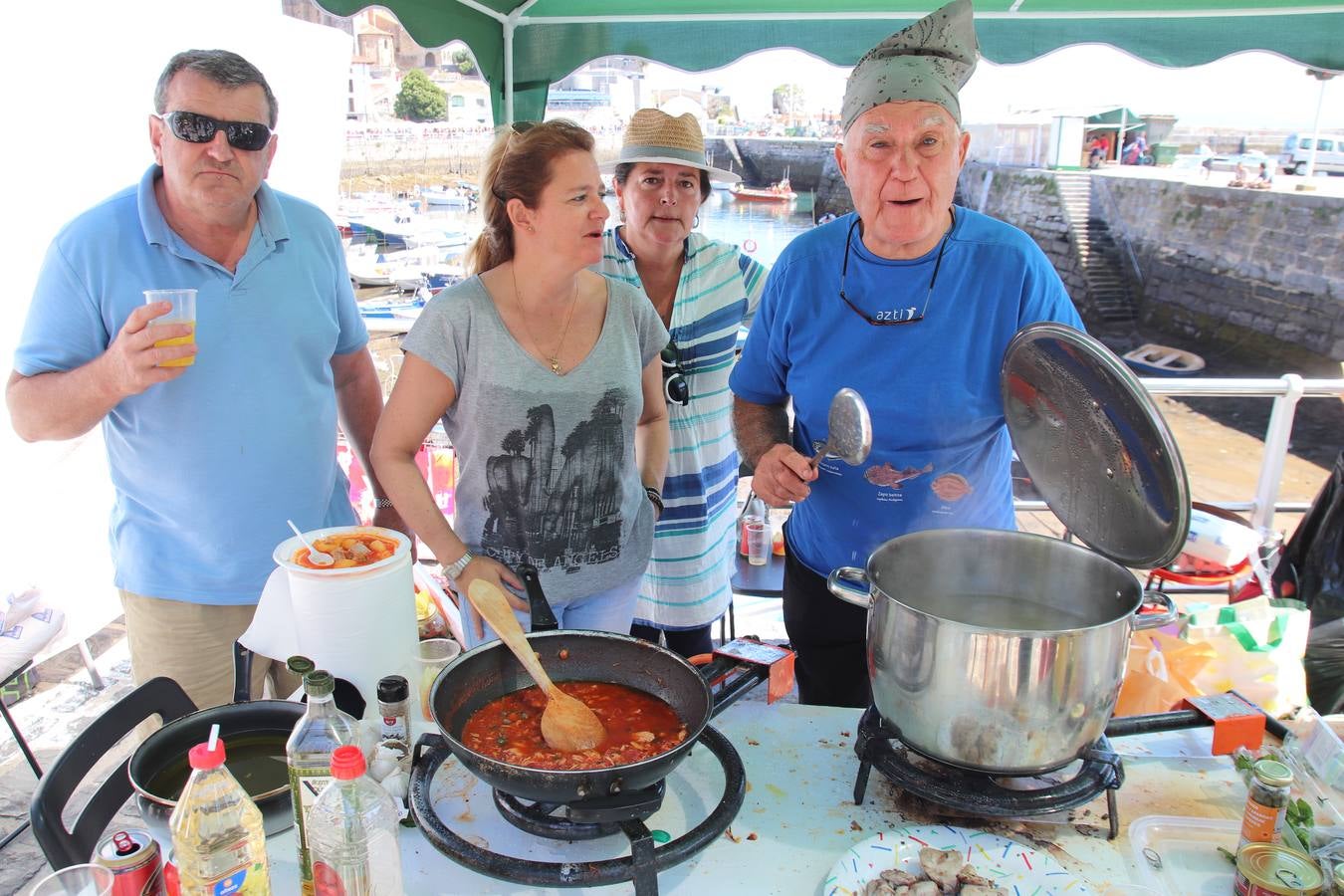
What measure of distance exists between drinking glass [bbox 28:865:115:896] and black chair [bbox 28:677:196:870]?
136mm

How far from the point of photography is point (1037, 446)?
179cm

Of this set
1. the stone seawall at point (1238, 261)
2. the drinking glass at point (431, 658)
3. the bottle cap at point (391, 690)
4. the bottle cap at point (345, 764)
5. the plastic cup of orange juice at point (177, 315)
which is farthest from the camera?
the stone seawall at point (1238, 261)

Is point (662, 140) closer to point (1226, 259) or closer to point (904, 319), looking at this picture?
point (904, 319)

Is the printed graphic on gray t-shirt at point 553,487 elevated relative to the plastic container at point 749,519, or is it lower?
elevated

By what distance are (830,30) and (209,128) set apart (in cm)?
292

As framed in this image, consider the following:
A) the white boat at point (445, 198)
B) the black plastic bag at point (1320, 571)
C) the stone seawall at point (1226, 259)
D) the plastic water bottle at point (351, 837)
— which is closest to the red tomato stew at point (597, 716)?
the plastic water bottle at point (351, 837)

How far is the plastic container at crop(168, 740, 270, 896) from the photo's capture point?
3.47 feet

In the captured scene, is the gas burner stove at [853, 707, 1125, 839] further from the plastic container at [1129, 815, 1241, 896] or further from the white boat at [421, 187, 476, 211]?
the white boat at [421, 187, 476, 211]

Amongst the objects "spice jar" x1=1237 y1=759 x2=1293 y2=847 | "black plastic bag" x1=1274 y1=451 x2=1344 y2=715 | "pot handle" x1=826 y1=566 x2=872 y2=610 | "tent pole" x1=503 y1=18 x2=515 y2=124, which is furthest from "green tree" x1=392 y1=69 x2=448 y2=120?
"spice jar" x1=1237 y1=759 x2=1293 y2=847

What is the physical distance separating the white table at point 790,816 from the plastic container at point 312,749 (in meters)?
0.15

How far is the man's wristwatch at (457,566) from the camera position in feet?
6.63

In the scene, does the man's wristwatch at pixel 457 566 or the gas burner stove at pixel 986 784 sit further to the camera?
the man's wristwatch at pixel 457 566

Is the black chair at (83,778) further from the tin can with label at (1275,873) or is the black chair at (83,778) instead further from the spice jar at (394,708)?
the tin can with label at (1275,873)

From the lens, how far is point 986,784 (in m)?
1.34
